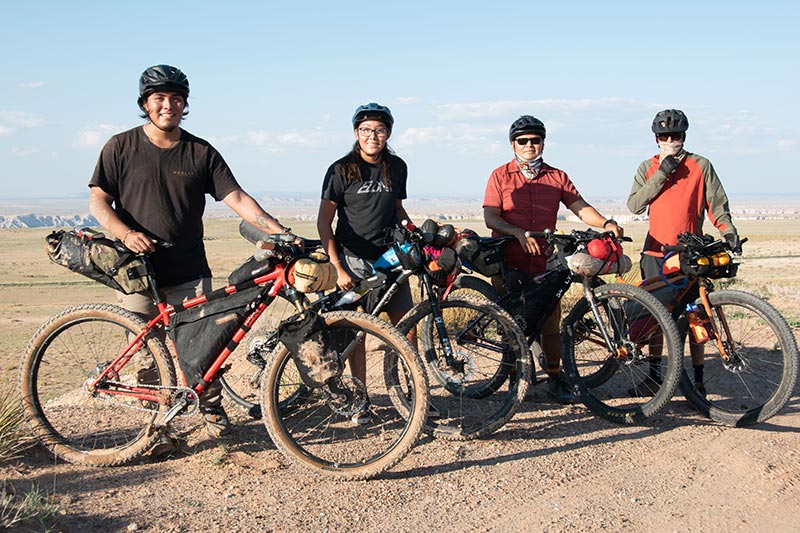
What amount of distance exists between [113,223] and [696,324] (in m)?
4.14

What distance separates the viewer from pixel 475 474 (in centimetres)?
456

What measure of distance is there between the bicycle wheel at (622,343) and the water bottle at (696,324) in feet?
0.76

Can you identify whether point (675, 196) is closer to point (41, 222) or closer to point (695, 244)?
point (695, 244)

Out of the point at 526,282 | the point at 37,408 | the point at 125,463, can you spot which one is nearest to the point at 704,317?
the point at 526,282

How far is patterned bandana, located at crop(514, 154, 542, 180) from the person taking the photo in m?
6.22

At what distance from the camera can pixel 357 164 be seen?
5.52 metres

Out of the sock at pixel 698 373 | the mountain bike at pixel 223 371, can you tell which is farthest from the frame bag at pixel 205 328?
the sock at pixel 698 373

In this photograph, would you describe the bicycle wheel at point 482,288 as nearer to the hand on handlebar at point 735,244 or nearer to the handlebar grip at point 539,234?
the handlebar grip at point 539,234

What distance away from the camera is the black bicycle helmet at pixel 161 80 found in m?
4.82

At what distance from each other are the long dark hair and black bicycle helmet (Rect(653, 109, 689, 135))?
7.48 ft

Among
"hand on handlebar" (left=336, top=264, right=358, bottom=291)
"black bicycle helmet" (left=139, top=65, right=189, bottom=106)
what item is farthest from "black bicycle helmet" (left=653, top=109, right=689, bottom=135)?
"black bicycle helmet" (left=139, top=65, right=189, bottom=106)

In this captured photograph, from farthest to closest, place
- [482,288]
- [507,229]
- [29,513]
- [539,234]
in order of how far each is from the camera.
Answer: [482,288] → [507,229] → [539,234] → [29,513]

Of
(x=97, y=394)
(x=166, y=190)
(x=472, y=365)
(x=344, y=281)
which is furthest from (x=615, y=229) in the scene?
(x=97, y=394)

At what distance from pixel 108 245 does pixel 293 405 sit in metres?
1.63
